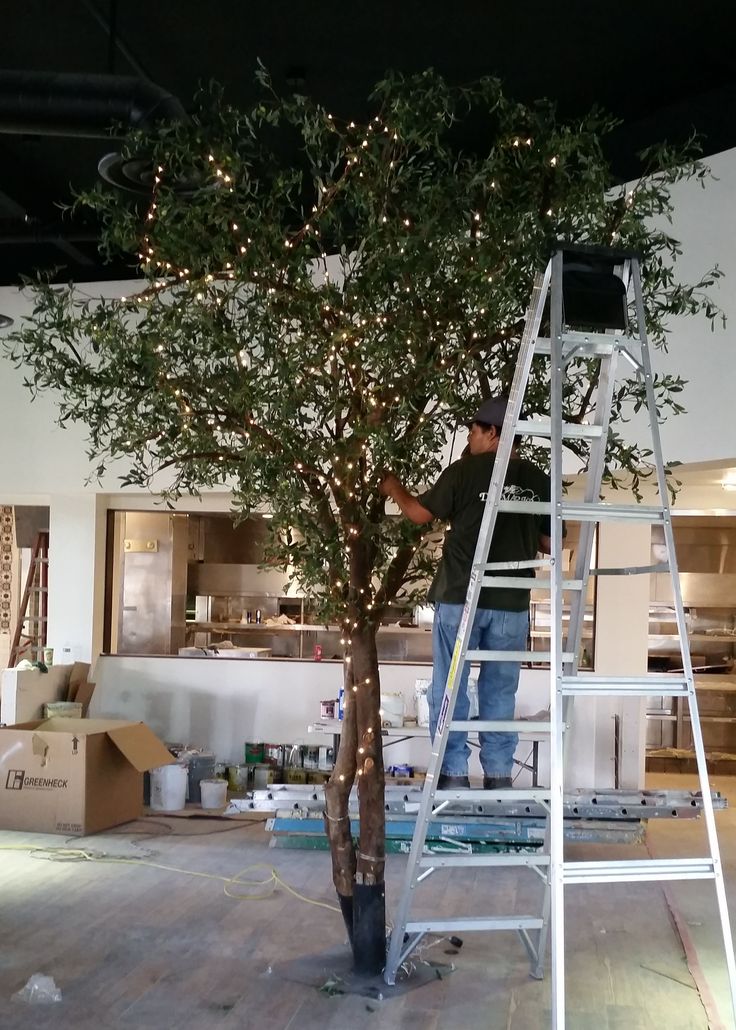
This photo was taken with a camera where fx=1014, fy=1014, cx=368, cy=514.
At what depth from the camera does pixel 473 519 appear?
4.29 metres

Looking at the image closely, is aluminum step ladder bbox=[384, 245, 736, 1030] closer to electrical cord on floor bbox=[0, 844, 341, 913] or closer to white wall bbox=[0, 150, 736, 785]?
electrical cord on floor bbox=[0, 844, 341, 913]

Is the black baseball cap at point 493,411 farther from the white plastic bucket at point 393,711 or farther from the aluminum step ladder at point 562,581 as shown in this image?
the white plastic bucket at point 393,711

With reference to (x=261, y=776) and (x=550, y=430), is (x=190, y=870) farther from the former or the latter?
(x=550, y=430)

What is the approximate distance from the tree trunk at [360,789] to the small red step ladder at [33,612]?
6.51 meters

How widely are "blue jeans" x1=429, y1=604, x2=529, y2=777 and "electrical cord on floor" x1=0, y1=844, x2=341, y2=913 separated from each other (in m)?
1.21

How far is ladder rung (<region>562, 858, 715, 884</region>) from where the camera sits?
289 cm

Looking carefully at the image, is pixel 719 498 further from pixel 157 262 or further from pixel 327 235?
pixel 157 262

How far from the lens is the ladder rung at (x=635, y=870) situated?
2.89 m

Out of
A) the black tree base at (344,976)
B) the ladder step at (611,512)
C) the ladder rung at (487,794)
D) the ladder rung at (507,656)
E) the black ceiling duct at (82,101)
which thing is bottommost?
the black tree base at (344,976)

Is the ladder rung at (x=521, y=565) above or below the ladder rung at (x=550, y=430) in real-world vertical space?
below

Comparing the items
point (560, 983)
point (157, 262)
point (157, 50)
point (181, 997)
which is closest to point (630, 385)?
point (157, 262)

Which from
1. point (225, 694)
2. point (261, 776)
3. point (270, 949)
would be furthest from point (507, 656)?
point (225, 694)

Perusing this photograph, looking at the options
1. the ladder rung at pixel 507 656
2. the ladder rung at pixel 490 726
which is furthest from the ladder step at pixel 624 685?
the ladder rung at pixel 490 726

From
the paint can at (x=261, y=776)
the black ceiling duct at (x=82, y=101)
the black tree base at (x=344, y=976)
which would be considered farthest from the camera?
the paint can at (x=261, y=776)
